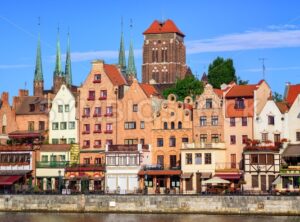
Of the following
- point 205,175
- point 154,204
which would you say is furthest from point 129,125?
point 154,204

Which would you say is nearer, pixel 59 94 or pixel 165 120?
pixel 165 120

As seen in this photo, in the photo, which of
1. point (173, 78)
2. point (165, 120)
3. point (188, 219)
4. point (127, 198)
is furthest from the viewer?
point (173, 78)

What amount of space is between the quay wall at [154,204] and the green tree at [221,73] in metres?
50.3

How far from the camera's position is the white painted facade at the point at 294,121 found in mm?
90312

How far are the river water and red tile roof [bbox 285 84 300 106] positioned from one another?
78.3 ft

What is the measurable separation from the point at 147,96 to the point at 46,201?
810 inches

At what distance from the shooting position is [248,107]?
93188mm

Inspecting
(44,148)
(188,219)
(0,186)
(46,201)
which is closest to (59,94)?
(44,148)

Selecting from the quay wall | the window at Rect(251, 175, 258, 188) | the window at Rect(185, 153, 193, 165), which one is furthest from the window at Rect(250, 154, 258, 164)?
the quay wall

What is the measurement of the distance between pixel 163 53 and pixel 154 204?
103 m

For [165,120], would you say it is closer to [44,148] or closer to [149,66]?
[44,148]

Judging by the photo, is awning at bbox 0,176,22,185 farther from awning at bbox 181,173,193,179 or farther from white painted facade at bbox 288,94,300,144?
white painted facade at bbox 288,94,300,144

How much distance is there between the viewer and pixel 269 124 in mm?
91688

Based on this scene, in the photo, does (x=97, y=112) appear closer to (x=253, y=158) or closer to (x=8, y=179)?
(x=8, y=179)
